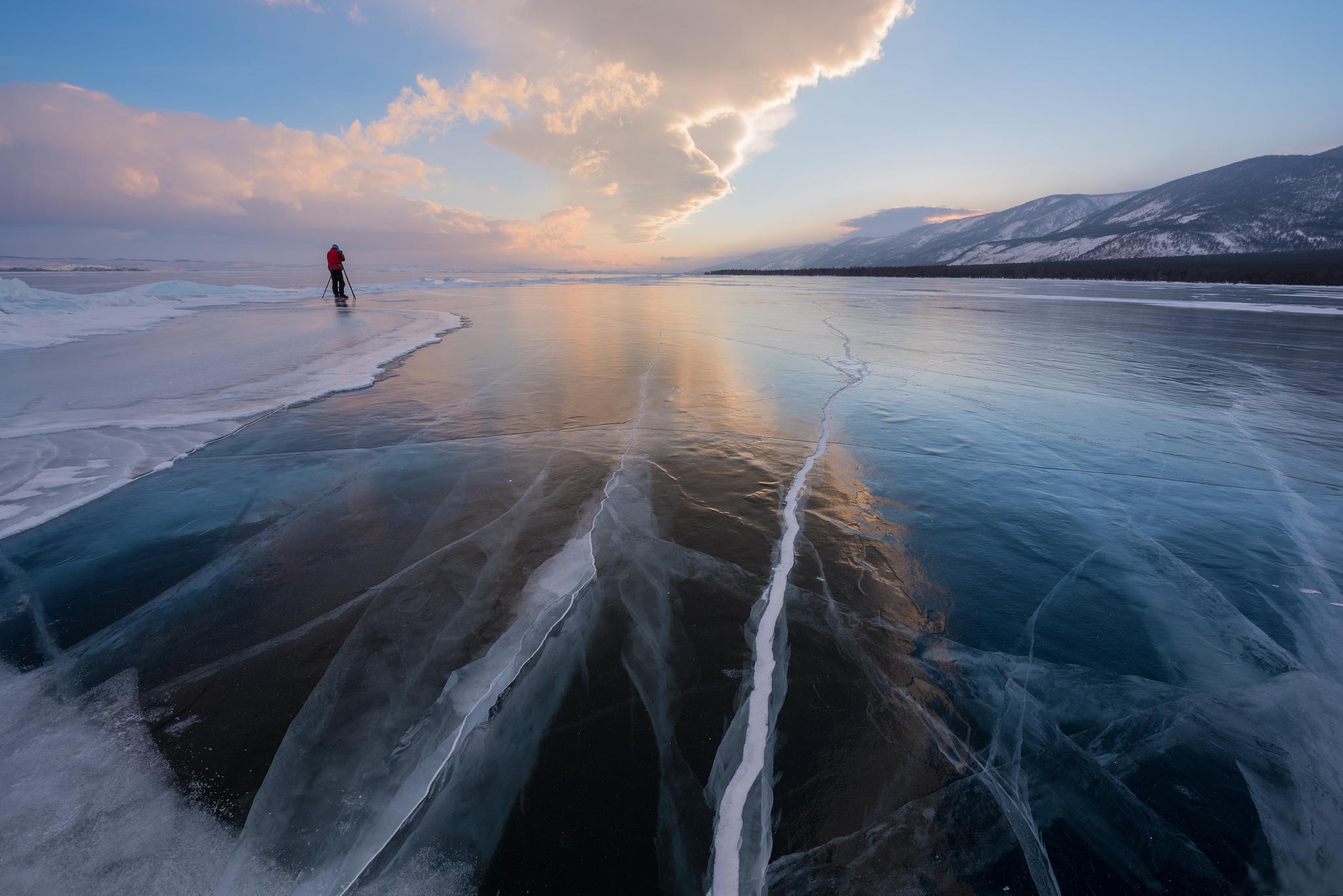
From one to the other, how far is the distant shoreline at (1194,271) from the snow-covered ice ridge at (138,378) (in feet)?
162

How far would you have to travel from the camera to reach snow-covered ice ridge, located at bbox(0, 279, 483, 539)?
165 inches

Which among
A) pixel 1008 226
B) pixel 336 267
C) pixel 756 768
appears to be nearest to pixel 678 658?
pixel 756 768

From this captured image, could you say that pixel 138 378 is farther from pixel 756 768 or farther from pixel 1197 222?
pixel 1197 222

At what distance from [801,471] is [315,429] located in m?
4.97

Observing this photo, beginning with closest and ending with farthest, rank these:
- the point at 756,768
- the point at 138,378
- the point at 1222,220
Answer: the point at 756,768, the point at 138,378, the point at 1222,220

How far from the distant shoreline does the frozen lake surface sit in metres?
44.1

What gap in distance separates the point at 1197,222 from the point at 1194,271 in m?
79.8

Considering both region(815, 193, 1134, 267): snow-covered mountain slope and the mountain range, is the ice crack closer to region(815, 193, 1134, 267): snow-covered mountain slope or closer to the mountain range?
the mountain range

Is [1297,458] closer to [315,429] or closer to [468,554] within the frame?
[468,554]

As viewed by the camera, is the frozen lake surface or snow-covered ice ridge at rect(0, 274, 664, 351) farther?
snow-covered ice ridge at rect(0, 274, 664, 351)

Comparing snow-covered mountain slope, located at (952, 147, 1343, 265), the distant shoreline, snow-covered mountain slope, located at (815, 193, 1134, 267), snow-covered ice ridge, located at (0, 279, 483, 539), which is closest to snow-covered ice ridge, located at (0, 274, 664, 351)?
snow-covered ice ridge, located at (0, 279, 483, 539)

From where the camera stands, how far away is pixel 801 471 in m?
4.19

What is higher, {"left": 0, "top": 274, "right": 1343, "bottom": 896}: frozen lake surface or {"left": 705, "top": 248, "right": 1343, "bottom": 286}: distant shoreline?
{"left": 705, "top": 248, "right": 1343, "bottom": 286}: distant shoreline

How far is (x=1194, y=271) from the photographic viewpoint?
3959 cm
